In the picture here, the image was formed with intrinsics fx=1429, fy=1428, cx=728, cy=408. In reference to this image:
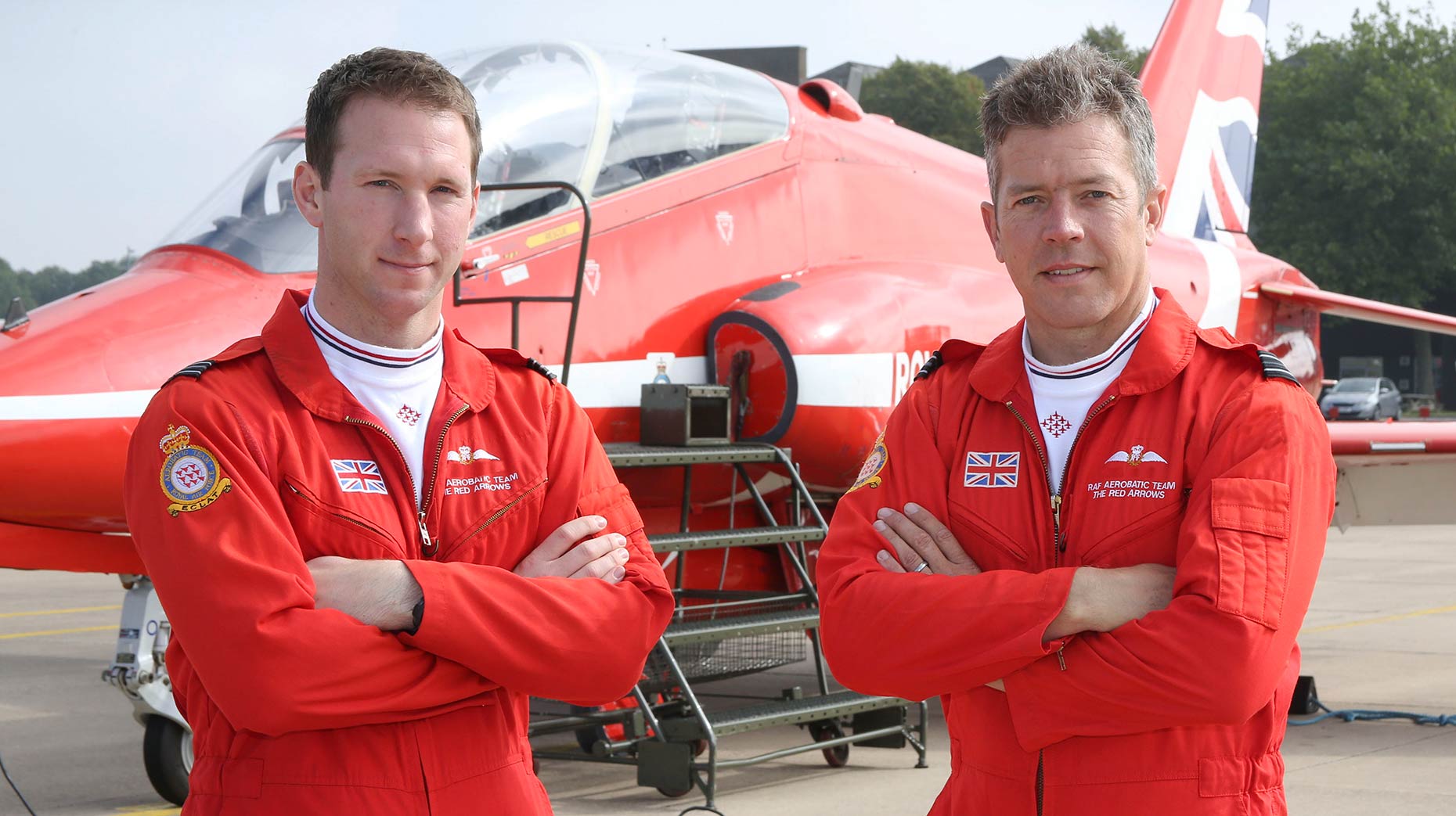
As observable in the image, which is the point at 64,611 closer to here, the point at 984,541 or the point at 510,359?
the point at 510,359

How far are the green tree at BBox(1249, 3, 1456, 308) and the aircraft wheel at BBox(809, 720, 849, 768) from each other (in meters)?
48.6

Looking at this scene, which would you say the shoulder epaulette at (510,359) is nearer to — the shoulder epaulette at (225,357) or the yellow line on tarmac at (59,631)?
the shoulder epaulette at (225,357)

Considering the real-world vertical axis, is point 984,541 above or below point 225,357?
below

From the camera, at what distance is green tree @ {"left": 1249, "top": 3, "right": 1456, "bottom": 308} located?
50.3 m

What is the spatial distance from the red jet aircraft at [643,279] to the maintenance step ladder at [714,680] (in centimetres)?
26

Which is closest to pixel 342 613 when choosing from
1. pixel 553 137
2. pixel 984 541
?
pixel 984 541

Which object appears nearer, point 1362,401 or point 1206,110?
point 1206,110

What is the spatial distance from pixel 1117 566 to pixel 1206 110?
9.92 metres

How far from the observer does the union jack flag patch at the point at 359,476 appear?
2.36m

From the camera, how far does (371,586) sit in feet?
7.52

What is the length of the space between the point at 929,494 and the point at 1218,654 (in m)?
0.58

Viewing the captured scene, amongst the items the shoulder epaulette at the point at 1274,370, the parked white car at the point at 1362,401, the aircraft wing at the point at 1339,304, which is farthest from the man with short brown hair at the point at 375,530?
the parked white car at the point at 1362,401

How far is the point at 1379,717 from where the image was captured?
799cm

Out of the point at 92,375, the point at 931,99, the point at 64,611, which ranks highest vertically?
the point at 931,99
